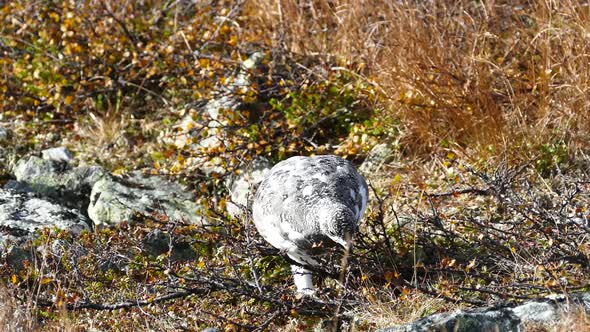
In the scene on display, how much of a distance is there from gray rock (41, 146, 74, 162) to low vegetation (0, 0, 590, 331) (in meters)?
0.09

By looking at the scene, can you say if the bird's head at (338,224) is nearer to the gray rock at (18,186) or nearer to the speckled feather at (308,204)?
the speckled feather at (308,204)

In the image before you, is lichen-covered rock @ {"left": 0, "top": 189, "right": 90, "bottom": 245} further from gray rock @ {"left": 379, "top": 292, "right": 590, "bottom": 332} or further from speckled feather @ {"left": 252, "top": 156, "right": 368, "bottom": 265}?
gray rock @ {"left": 379, "top": 292, "right": 590, "bottom": 332}

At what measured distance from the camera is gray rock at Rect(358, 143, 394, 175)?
213 inches

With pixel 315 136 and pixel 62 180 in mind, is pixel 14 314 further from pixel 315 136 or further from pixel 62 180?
pixel 315 136

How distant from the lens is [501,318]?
3416mm

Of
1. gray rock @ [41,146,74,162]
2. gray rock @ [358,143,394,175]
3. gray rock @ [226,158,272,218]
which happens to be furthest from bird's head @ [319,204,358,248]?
gray rock @ [41,146,74,162]

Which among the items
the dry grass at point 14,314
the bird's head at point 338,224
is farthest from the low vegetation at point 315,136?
the bird's head at point 338,224

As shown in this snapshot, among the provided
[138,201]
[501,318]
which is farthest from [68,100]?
[501,318]

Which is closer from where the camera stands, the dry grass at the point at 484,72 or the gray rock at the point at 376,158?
the dry grass at the point at 484,72

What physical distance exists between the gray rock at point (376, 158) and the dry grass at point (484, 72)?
0.12 meters

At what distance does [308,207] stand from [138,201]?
188 cm

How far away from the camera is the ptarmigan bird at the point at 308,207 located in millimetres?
3574

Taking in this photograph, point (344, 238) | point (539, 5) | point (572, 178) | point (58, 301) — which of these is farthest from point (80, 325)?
point (539, 5)

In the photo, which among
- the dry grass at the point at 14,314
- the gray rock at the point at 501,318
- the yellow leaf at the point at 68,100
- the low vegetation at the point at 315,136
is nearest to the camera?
the gray rock at the point at 501,318
